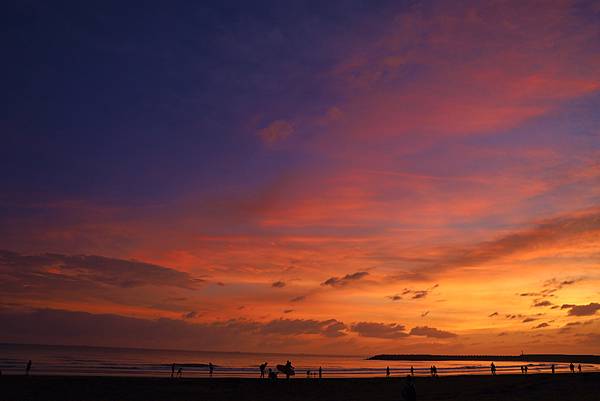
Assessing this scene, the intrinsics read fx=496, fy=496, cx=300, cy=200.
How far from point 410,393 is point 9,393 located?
32022mm

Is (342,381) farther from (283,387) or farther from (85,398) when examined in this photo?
(85,398)

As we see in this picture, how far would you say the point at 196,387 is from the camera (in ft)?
159

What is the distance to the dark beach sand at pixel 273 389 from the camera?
38.9 metres

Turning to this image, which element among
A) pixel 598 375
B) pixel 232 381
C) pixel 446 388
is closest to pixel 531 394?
pixel 446 388

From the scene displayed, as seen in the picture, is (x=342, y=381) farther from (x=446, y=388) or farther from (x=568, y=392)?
(x=568, y=392)

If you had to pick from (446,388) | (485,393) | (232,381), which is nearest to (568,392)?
(485,393)

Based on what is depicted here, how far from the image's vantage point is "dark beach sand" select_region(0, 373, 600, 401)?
38.9 metres

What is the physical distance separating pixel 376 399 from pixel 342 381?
1737 cm

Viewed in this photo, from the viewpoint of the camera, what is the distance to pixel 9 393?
38.8 meters

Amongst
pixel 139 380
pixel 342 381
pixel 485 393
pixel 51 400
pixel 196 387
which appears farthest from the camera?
pixel 342 381

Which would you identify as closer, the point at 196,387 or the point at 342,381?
the point at 196,387

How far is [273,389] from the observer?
47969 mm

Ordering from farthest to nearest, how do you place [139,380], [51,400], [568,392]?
1. [139,380]
2. [568,392]
3. [51,400]

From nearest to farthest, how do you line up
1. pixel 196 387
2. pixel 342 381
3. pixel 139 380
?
pixel 196 387
pixel 139 380
pixel 342 381
